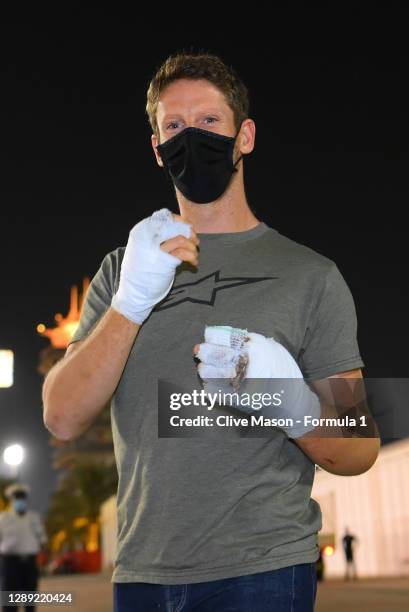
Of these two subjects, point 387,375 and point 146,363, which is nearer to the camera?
point 146,363

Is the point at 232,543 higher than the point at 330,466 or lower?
lower

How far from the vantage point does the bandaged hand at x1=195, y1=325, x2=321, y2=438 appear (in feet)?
9.25

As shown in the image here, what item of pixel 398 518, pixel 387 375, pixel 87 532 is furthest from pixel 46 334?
pixel 387 375

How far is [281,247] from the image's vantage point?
3373 mm

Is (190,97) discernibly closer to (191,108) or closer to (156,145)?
(191,108)

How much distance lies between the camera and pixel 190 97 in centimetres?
334

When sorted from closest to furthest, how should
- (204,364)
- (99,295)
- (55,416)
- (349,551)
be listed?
(204,364)
(55,416)
(99,295)
(349,551)

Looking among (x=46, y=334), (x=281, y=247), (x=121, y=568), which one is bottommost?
(x=121, y=568)

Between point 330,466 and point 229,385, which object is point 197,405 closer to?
point 229,385

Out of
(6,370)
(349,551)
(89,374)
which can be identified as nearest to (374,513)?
(349,551)

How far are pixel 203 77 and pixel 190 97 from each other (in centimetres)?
10

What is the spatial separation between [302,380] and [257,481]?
0.36 metres

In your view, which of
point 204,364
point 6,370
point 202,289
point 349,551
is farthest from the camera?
point 349,551

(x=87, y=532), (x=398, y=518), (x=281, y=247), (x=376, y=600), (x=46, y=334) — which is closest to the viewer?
(x=281, y=247)
